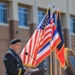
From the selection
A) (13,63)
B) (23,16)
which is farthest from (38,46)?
(23,16)

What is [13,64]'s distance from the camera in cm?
645

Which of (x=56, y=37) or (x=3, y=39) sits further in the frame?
(x=3, y=39)

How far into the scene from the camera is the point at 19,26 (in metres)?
28.9

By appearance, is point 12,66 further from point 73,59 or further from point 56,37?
point 56,37

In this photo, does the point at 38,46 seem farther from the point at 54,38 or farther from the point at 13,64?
the point at 13,64

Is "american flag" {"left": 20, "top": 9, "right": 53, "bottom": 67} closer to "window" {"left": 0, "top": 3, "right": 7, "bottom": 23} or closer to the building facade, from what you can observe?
the building facade

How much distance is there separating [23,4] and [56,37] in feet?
59.1

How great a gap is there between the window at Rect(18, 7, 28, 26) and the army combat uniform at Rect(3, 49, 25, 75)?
22.8 meters

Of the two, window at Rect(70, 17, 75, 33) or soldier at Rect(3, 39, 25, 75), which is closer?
soldier at Rect(3, 39, 25, 75)

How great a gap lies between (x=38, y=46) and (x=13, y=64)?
4.16 metres

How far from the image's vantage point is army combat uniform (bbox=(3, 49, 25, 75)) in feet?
21.1

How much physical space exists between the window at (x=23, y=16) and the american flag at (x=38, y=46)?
17738 millimetres

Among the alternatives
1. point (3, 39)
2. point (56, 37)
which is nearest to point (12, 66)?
point (56, 37)

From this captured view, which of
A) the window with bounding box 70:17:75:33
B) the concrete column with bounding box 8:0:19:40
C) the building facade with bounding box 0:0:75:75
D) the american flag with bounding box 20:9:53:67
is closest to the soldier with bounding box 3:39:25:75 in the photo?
the american flag with bounding box 20:9:53:67
